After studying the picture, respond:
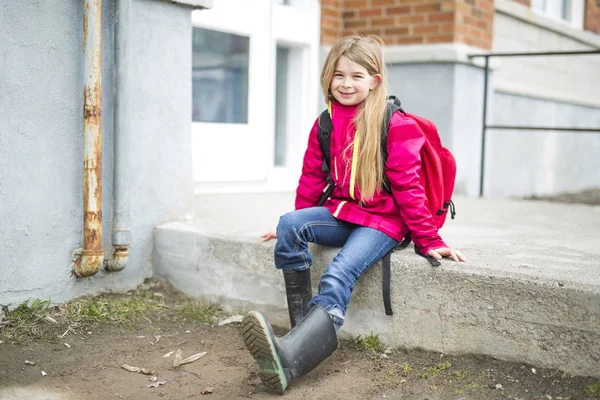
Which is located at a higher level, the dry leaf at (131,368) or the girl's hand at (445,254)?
the girl's hand at (445,254)

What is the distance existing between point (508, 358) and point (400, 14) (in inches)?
172

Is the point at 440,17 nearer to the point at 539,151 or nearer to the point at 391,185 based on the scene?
the point at 539,151

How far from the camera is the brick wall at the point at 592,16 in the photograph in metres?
9.76

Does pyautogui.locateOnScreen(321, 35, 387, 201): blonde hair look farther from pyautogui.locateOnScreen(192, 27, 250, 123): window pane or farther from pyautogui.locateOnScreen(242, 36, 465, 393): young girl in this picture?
pyautogui.locateOnScreen(192, 27, 250, 123): window pane

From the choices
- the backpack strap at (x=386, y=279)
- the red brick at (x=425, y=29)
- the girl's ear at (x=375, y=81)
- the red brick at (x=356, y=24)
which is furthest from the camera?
the red brick at (x=356, y=24)

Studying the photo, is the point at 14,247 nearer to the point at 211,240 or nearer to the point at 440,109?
the point at 211,240

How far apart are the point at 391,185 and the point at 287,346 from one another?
0.82 meters

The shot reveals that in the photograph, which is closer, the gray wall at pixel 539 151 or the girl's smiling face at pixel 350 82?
the girl's smiling face at pixel 350 82

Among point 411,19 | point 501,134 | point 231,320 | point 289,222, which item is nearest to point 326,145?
point 289,222

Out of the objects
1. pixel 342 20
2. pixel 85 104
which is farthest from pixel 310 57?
pixel 85 104

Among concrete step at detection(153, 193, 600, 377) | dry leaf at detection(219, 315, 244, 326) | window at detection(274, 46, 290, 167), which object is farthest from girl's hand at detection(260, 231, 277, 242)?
window at detection(274, 46, 290, 167)

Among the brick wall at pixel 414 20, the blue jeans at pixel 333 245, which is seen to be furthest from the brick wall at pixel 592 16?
the blue jeans at pixel 333 245

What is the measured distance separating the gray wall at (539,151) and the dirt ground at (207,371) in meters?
4.74

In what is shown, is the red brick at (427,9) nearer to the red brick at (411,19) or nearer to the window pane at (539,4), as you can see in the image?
the red brick at (411,19)
